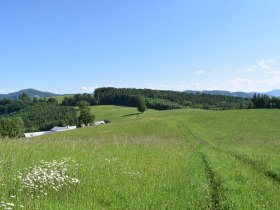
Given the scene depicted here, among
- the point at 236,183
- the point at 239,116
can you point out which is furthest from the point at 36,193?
the point at 239,116

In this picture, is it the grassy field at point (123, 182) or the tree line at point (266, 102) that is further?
the tree line at point (266, 102)

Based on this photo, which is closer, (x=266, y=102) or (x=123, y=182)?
(x=123, y=182)

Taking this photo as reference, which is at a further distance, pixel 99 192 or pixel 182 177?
pixel 182 177

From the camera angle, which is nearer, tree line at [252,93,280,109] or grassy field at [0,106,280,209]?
grassy field at [0,106,280,209]

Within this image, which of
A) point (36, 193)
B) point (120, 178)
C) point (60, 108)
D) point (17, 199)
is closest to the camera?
point (17, 199)

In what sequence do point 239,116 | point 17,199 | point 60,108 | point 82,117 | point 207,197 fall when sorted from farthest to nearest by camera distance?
point 60,108 < point 82,117 < point 239,116 < point 207,197 < point 17,199

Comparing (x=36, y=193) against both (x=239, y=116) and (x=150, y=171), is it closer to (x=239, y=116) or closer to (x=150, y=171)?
(x=150, y=171)

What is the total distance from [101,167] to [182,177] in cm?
308

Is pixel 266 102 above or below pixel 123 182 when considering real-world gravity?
above

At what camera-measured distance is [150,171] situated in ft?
42.8

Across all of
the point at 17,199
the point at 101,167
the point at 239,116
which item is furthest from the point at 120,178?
the point at 239,116

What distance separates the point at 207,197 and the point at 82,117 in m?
126

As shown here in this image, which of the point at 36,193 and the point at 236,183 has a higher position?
the point at 36,193

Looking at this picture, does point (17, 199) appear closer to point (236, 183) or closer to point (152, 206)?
point (152, 206)
